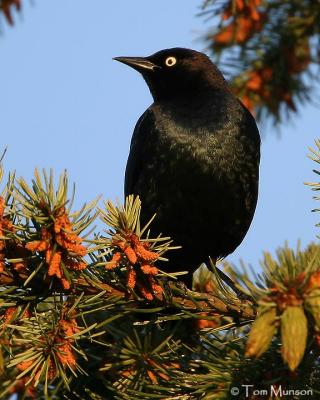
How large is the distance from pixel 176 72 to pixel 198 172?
1301 mm

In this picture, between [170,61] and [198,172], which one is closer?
[198,172]

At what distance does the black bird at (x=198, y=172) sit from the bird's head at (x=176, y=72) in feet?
0.80

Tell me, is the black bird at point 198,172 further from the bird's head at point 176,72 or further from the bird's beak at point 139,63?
the bird's beak at point 139,63

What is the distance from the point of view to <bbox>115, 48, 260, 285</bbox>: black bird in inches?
173

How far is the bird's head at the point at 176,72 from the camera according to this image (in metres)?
5.22

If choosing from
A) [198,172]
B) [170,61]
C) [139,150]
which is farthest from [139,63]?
[198,172]

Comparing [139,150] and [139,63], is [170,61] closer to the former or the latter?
[139,63]

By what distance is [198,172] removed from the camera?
4375 millimetres


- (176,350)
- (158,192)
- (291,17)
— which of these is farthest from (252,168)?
(176,350)

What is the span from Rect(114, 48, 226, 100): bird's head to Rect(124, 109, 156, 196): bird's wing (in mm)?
353

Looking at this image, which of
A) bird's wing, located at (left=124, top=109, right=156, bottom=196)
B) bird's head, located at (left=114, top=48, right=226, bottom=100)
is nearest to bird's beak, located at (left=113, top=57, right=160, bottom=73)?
bird's head, located at (left=114, top=48, right=226, bottom=100)

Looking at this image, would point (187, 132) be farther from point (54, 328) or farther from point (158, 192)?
point (54, 328)

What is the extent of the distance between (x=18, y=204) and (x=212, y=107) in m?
2.65

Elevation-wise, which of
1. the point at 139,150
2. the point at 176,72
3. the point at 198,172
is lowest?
the point at 198,172
